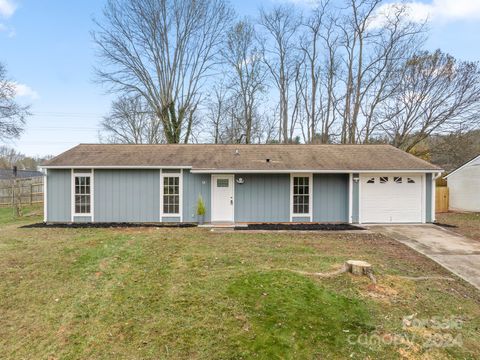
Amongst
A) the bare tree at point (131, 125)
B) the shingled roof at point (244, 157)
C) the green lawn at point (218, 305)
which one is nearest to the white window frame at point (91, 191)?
→ the shingled roof at point (244, 157)

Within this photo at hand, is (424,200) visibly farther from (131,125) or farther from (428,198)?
(131,125)

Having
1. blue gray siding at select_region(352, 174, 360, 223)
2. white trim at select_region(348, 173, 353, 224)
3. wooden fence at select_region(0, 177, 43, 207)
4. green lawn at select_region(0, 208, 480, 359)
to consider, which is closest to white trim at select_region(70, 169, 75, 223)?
green lawn at select_region(0, 208, 480, 359)

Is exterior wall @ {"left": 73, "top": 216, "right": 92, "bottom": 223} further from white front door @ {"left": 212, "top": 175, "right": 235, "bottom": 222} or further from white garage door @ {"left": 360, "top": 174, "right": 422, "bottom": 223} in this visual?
white garage door @ {"left": 360, "top": 174, "right": 422, "bottom": 223}

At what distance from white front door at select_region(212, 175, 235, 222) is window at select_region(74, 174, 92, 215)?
5059 mm

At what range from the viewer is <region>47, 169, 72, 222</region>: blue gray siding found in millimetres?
11188

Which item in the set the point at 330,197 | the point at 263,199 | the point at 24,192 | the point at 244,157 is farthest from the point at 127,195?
the point at 24,192

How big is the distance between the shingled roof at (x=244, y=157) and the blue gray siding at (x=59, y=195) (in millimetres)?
451

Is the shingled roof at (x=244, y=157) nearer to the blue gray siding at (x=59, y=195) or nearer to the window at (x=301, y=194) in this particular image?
the blue gray siding at (x=59, y=195)

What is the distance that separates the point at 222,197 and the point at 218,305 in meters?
7.17

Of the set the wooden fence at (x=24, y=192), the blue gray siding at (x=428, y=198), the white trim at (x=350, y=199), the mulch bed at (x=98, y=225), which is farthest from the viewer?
the wooden fence at (x=24, y=192)

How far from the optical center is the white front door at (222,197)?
37.0 ft

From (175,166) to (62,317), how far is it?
752cm

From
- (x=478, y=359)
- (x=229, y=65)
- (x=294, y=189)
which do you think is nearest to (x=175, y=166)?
(x=294, y=189)

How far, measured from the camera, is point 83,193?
37.0ft
